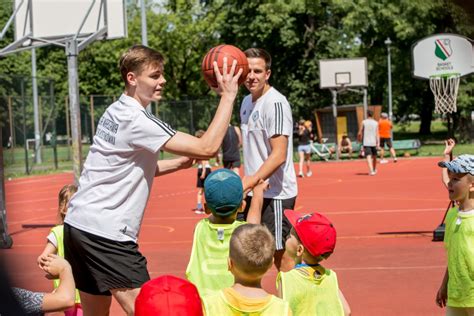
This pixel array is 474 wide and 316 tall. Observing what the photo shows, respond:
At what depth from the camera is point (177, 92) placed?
58.9 meters

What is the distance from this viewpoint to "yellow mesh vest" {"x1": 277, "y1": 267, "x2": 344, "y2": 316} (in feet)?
13.8

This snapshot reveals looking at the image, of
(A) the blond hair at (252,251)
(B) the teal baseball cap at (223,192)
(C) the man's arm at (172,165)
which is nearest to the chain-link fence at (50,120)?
(C) the man's arm at (172,165)

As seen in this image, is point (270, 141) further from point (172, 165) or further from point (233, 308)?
point (233, 308)

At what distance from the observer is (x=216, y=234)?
496 cm

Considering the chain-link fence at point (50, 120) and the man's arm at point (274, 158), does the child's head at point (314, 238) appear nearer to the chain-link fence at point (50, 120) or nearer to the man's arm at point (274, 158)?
the man's arm at point (274, 158)

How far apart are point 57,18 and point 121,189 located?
46.5ft

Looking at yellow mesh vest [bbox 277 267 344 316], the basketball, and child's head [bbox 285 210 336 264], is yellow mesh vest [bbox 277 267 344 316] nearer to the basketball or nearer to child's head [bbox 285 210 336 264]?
child's head [bbox 285 210 336 264]

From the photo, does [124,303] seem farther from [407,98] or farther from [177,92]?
[177,92]

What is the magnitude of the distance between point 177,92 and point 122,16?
39.5m

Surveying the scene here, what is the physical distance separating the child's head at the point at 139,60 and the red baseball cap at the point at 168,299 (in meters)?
2.19

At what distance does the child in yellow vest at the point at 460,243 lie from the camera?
16.7 ft

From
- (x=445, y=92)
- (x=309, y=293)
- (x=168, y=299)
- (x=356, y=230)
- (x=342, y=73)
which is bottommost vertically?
(x=356, y=230)

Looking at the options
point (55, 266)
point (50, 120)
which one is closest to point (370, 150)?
point (50, 120)

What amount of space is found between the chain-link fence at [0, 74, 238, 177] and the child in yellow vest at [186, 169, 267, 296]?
20604mm
